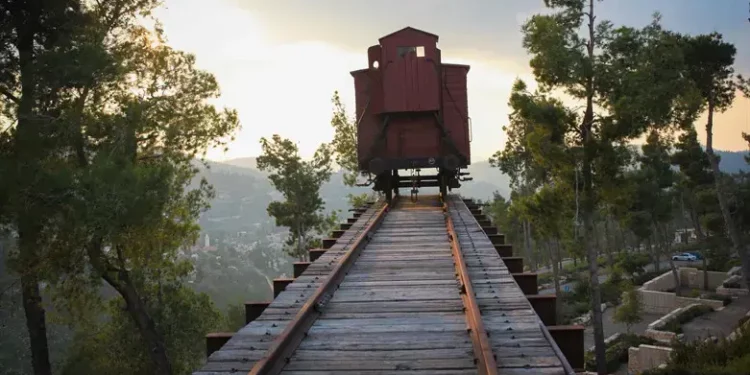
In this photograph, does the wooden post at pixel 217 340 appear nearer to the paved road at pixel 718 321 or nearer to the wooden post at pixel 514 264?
the wooden post at pixel 514 264

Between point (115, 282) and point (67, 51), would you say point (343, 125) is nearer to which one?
point (115, 282)

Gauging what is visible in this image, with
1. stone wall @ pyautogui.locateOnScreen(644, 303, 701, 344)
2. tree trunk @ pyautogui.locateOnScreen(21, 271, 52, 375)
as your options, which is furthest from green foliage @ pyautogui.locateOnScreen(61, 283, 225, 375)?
stone wall @ pyautogui.locateOnScreen(644, 303, 701, 344)

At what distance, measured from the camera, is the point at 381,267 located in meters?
7.17

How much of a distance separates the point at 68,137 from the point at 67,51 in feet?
5.91

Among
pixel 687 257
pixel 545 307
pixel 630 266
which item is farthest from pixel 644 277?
pixel 545 307

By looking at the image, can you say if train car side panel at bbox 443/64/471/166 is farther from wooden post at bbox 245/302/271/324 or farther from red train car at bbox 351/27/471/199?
wooden post at bbox 245/302/271/324

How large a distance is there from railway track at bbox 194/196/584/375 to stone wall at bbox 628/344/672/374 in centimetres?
1742

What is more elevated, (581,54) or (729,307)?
(581,54)

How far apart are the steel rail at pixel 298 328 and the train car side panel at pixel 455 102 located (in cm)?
861

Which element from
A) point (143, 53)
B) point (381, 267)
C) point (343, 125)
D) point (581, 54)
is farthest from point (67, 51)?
point (343, 125)

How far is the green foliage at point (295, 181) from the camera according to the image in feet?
111

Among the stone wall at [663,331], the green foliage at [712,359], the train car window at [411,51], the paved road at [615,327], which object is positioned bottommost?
the paved road at [615,327]

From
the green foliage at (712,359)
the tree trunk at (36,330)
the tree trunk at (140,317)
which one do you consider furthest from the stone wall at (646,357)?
the tree trunk at (36,330)

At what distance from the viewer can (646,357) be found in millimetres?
22531
